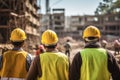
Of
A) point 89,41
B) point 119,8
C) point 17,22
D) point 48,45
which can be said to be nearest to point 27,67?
point 48,45

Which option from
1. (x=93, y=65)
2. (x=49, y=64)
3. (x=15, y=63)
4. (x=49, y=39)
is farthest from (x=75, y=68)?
(x=15, y=63)

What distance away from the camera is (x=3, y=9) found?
100 ft

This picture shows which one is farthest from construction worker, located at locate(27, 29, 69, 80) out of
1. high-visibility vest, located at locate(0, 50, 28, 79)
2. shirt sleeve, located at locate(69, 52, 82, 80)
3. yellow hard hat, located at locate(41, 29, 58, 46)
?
high-visibility vest, located at locate(0, 50, 28, 79)

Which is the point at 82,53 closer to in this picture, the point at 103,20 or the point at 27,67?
the point at 27,67

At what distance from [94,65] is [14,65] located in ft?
4.62

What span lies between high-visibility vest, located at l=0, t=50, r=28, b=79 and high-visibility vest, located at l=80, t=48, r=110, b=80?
112 centimetres

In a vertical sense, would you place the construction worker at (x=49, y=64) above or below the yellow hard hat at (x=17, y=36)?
below

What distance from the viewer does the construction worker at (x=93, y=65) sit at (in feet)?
17.2

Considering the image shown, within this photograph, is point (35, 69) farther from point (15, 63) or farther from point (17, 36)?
point (17, 36)

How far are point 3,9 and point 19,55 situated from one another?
82.4 feet

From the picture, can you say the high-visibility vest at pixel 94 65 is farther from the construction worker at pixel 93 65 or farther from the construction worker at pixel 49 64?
the construction worker at pixel 49 64

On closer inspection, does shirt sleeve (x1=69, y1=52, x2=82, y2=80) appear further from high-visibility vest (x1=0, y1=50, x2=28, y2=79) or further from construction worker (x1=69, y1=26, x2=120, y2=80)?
high-visibility vest (x1=0, y1=50, x2=28, y2=79)

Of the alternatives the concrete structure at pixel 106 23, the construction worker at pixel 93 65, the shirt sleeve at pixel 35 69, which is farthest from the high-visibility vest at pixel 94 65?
the concrete structure at pixel 106 23

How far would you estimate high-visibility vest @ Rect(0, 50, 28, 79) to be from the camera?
5918 mm
